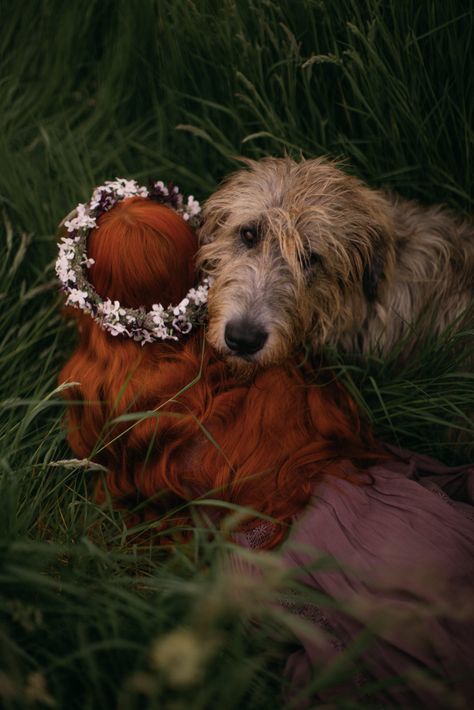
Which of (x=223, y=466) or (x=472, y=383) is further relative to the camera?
(x=472, y=383)

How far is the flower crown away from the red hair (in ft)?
0.20

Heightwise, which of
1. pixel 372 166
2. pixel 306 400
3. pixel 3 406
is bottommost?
pixel 306 400

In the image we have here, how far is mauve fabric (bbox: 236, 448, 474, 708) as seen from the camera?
2.02 metres

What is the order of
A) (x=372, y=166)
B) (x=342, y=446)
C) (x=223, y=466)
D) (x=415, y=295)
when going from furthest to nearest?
(x=372, y=166)
(x=415, y=295)
(x=342, y=446)
(x=223, y=466)

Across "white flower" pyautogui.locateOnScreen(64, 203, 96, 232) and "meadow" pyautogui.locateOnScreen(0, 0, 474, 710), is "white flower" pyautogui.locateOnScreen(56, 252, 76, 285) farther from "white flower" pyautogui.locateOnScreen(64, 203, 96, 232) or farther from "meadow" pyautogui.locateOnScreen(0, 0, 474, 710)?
"meadow" pyautogui.locateOnScreen(0, 0, 474, 710)

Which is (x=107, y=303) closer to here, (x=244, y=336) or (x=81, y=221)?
(x=81, y=221)

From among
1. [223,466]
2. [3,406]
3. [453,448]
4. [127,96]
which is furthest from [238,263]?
[127,96]

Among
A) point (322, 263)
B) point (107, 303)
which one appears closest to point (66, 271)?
point (107, 303)

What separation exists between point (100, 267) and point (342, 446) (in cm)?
151

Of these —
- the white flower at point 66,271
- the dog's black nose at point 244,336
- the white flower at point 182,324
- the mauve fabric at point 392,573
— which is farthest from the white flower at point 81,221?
the mauve fabric at point 392,573

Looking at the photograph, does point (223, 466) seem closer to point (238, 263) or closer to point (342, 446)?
point (342, 446)

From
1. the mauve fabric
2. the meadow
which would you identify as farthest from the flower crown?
the mauve fabric

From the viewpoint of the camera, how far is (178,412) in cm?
276

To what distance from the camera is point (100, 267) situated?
2682 millimetres
